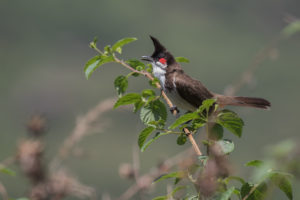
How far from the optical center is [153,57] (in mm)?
3146

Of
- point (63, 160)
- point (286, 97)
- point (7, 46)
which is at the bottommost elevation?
point (63, 160)

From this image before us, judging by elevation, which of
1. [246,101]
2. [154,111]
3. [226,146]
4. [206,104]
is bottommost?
[226,146]

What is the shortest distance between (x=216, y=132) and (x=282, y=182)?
0.33 meters

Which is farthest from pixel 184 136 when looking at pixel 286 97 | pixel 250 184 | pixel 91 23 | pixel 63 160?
pixel 91 23

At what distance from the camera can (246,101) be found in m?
2.86

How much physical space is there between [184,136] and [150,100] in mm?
171

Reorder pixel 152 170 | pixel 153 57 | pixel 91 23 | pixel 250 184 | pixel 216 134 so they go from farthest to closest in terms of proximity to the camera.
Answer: pixel 91 23 → pixel 153 57 → pixel 152 170 → pixel 216 134 → pixel 250 184

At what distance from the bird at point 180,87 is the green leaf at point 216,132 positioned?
1.31m

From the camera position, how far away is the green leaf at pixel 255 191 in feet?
4.15

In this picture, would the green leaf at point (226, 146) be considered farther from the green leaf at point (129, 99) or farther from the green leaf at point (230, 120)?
the green leaf at point (129, 99)

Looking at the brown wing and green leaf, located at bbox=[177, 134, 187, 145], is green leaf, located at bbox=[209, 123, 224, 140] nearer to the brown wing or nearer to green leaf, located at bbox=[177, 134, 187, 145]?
green leaf, located at bbox=[177, 134, 187, 145]

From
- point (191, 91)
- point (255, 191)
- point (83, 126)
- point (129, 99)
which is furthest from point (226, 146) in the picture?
point (83, 126)

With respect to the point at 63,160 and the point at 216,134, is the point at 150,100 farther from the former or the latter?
the point at 63,160

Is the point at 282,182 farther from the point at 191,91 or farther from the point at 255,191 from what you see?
the point at 191,91
